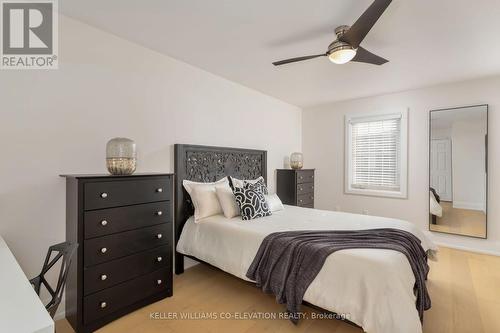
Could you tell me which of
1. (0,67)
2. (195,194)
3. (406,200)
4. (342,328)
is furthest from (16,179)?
(406,200)

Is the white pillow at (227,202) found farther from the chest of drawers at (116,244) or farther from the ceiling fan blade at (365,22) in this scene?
the ceiling fan blade at (365,22)

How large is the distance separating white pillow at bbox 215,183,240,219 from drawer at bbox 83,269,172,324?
0.83 meters

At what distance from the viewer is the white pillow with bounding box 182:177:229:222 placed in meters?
2.74

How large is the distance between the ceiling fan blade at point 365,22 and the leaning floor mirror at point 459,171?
2.72m

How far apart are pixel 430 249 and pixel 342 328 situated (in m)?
1.32

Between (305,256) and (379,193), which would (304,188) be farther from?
(305,256)

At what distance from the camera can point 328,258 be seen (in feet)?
5.94

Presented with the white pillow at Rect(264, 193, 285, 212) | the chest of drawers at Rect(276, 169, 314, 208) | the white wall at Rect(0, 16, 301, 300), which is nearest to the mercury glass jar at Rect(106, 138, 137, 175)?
the white wall at Rect(0, 16, 301, 300)

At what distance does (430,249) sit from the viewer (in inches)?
99.5

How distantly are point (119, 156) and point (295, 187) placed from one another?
2814 mm

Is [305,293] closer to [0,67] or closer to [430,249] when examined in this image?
[430,249]

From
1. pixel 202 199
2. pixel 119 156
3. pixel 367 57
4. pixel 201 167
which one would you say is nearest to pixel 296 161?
pixel 201 167

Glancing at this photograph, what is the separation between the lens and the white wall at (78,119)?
185 cm

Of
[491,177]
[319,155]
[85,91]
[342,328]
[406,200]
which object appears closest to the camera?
[342,328]
